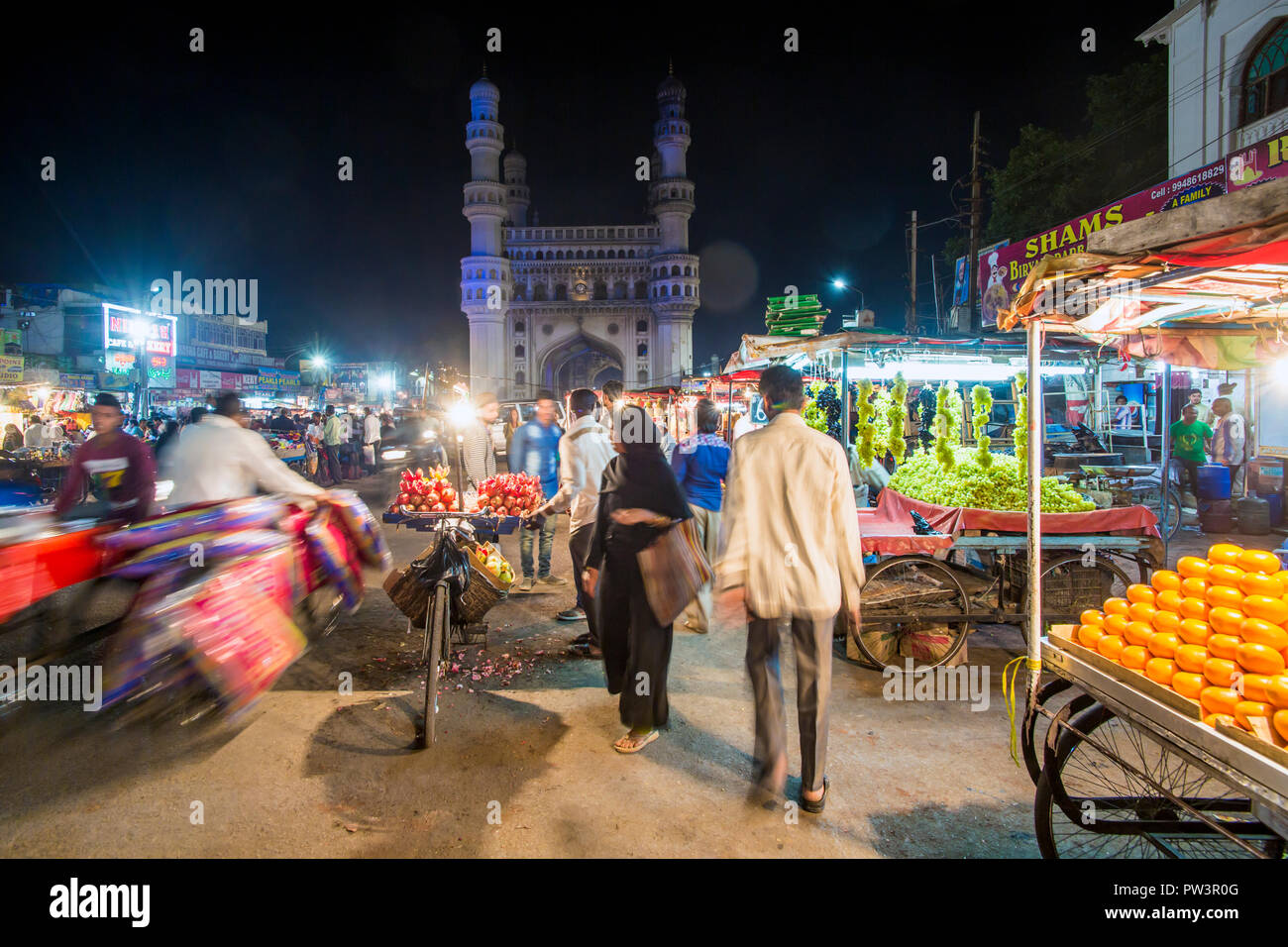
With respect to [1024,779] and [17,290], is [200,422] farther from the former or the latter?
[17,290]

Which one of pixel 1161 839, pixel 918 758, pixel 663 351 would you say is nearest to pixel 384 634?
pixel 918 758

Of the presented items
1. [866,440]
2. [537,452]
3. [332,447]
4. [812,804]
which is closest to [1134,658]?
[812,804]

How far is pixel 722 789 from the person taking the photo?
333 cm

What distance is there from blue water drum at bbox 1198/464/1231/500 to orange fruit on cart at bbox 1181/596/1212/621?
31.3 ft

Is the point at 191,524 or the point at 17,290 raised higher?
the point at 17,290

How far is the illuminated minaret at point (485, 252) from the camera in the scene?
173 feet

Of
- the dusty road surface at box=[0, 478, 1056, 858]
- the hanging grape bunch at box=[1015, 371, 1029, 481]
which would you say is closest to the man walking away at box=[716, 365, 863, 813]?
the dusty road surface at box=[0, 478, 1056, 858]

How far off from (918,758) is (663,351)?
183 feet

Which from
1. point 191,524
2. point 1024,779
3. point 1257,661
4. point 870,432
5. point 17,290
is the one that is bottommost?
point 1024,779

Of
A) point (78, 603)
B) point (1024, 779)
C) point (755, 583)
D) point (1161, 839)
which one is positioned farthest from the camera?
point (78, 603)

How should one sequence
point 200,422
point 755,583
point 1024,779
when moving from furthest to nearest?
point 200,422, point 1024,779, point 755,583

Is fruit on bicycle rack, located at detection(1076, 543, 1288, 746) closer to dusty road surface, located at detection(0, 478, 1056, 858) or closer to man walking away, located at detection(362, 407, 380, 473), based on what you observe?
A: dusty road surface, located at detection(0, 478, 1056, 858)

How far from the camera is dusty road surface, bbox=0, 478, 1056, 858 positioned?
2.92m

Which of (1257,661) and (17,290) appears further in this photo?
(17,290)
